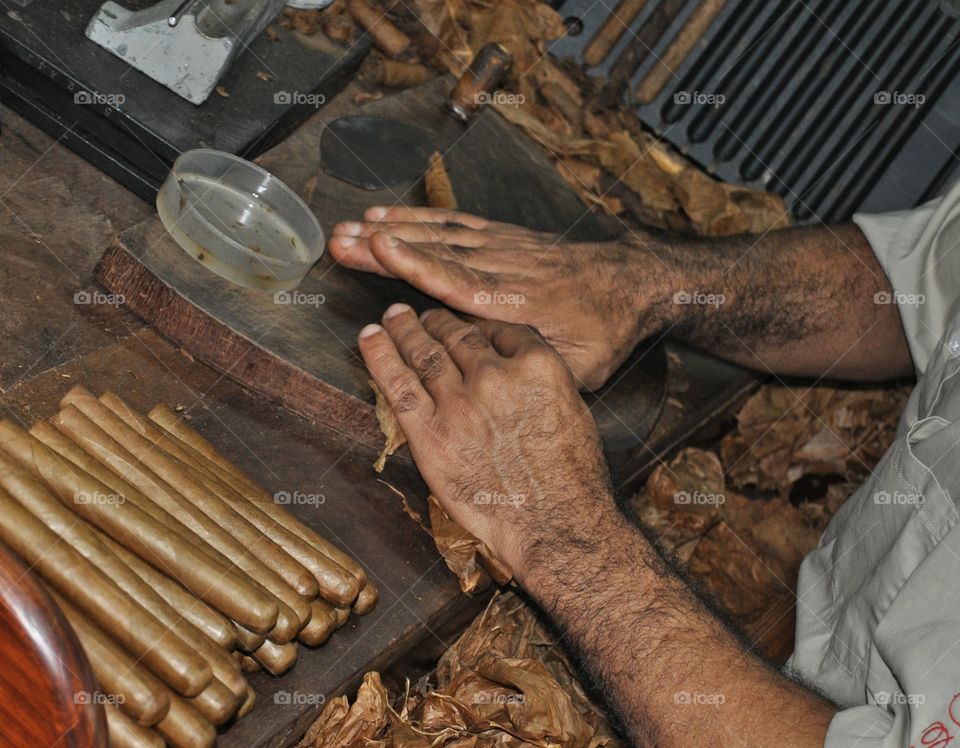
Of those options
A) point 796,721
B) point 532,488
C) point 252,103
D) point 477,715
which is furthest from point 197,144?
point 796,721

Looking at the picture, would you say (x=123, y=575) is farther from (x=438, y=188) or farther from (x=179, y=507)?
(x=438, y=188)

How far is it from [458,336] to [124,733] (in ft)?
3.46

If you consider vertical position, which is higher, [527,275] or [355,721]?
[527,275]

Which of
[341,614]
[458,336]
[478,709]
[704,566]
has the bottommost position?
[704,566]

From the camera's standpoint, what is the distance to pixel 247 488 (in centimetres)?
182

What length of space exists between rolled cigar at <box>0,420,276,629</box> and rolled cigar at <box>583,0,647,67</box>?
2.32 metres

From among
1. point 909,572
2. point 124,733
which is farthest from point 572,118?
point 124,733

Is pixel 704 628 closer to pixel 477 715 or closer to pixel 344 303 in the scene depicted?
pixel 477 715

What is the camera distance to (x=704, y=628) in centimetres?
192

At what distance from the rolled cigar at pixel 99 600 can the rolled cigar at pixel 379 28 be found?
1.86 meters

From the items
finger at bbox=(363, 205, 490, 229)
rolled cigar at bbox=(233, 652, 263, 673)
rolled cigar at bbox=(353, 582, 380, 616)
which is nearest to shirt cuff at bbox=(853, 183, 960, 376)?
finger at bbox=(363, 205, 490, 229)

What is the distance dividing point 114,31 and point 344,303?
0.78 metres

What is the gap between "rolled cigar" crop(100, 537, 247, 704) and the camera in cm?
147

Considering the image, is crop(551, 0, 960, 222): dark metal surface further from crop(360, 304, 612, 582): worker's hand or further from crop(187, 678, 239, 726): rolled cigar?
crop(187, 678, 239, 726): rolled cigar
